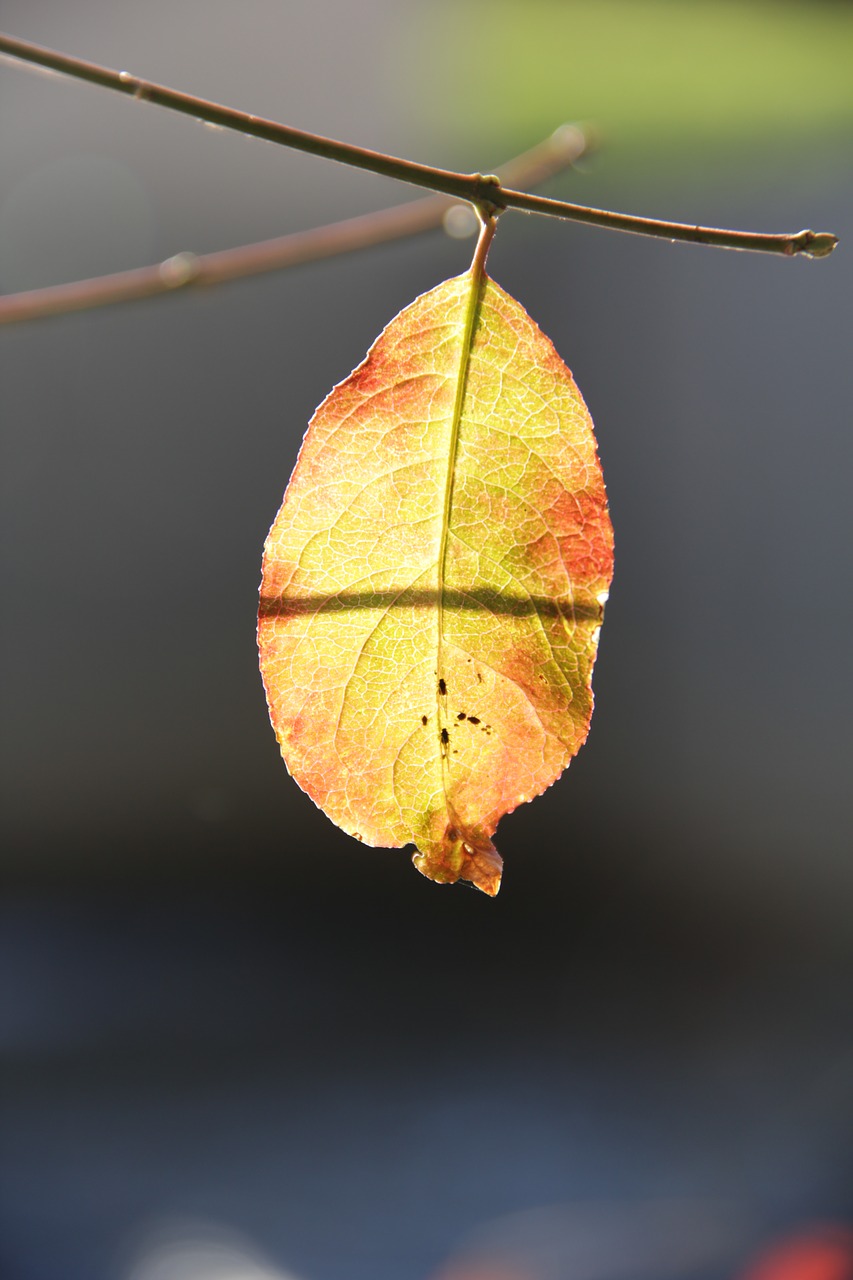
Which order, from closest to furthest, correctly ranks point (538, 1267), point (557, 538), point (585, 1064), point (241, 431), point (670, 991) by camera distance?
1. point (557, 538)
2. point (538, 1267)
3. point (585, 1064)
4. point (670, 991)
5. point (241, 431)

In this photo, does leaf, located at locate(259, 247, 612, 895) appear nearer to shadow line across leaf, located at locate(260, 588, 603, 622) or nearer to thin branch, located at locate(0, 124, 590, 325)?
shadow line across leaf, located at locate(260, 588, 603, 622)

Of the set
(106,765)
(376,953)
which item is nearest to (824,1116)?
(376,953)

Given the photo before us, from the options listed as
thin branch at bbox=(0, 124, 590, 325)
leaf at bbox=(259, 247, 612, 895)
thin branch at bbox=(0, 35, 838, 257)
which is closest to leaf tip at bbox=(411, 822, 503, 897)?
leaf at bbox=(259, 247, 612, 895)

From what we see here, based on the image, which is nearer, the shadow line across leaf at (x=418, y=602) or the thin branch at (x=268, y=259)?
the shadow line across leaf at (x=418, y=602)

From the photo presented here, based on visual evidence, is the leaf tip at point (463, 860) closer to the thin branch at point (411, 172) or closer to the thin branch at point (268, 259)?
A: the thin branch at point (411, 172)

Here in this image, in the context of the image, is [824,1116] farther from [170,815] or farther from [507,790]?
[507,790]

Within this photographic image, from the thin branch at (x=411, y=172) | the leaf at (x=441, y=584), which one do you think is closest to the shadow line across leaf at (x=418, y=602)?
the leaf at (x=441, y=584)
